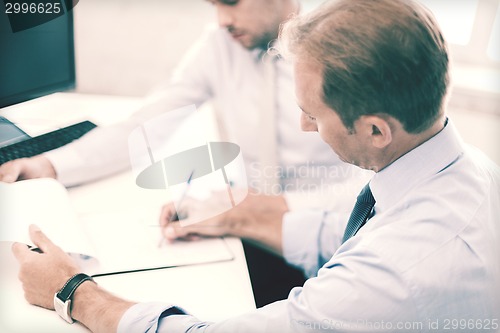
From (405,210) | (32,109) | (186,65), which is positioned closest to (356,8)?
(405,210)

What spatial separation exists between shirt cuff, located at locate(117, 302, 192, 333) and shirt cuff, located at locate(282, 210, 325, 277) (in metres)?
0.32

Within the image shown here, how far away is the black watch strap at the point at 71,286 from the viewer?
663 mm

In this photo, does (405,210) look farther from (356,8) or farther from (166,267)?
(166,267)

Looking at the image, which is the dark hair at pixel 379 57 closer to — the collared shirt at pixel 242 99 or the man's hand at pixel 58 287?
the man's hand at pixel 58 287

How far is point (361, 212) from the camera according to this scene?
2.35ft

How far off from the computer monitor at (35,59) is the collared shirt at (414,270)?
472 millimetres

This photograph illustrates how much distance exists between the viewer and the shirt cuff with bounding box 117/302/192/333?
0.64 meters

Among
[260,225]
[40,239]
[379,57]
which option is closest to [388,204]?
[379,57]

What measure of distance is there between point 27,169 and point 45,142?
11 centimetres

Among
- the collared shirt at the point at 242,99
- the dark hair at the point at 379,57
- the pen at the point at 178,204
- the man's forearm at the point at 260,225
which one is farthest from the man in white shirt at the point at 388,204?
the collared shirt at the point at 242,99

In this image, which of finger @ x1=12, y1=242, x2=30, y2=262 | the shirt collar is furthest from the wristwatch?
the shirt collar

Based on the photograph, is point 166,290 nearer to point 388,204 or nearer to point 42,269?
point 42,269

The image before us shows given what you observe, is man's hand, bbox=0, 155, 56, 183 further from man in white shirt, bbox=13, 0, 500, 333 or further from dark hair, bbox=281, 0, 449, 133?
dark hair, bbox=281, 0, 449, 133

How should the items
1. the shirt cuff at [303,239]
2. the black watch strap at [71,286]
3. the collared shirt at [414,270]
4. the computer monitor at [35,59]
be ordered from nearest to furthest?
the collared shirt at [414,270]
the black watch strap at [71,286]
the computer monitor at [35,59]
the shirt cuff at [303,239]
